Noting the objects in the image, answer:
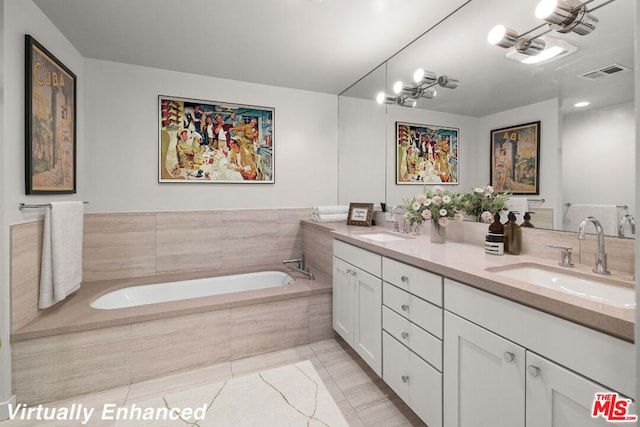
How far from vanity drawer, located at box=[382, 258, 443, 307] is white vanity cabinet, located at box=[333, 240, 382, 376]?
0.10 meters

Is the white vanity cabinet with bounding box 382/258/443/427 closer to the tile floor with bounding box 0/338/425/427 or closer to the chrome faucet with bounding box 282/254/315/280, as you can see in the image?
the tile floor with bounding box 0/338/425/427

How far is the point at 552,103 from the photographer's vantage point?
4.72 ft

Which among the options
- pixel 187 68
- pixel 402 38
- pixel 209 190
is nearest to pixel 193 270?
pixel 209 190

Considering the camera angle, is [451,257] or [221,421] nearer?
[451,257]

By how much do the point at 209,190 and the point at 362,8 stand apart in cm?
204

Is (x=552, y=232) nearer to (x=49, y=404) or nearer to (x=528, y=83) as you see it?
(x=528, y=83)

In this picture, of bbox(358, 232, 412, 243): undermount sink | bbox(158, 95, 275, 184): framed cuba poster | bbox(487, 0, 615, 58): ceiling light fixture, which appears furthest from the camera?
bbox(158, 95, 275, 184): framed cuba poster

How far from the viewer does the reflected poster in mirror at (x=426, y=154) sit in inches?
79.4

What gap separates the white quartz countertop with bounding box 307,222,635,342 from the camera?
2.50ft

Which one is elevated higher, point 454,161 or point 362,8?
point 362,8

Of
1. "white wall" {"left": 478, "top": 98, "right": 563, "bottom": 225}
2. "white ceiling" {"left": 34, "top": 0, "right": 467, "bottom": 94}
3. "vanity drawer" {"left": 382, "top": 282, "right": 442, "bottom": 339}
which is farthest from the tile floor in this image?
"white ceiling" {"left": 34, "top": 0, "right": 467, "bottom": 94}

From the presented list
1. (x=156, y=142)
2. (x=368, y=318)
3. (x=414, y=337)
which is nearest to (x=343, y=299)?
(x=368, y=318)

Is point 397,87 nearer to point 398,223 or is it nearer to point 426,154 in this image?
point 426,154

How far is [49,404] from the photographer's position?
1.75 metres
